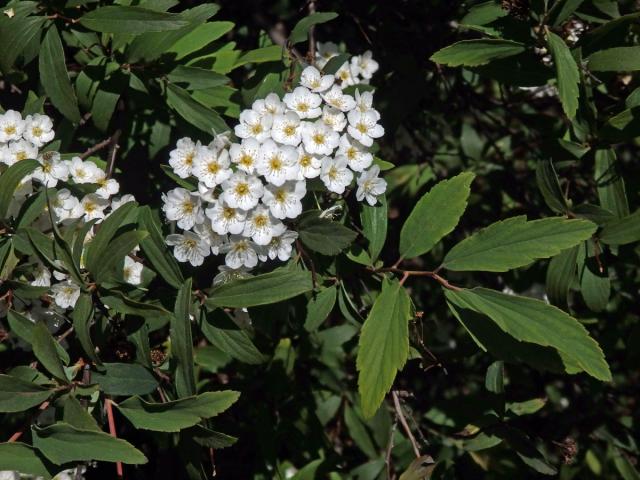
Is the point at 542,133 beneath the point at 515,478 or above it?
above

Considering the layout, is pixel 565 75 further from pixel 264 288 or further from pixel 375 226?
pixel 264 288

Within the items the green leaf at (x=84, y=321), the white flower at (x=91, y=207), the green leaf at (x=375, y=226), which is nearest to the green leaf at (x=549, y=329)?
the green leaf at (x=375, y=226)

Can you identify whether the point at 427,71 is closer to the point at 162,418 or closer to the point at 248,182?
the point at 248,182

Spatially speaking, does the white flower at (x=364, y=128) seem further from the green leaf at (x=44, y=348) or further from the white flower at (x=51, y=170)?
the green leaf at (x=44, y=348)

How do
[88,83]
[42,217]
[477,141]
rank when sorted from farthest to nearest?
[477,141] → [88,83] → [42,217]

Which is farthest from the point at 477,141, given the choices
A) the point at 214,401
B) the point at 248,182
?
the point at 214,401

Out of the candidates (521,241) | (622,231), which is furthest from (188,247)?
(622,231)

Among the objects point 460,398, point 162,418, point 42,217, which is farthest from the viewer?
point 460,398

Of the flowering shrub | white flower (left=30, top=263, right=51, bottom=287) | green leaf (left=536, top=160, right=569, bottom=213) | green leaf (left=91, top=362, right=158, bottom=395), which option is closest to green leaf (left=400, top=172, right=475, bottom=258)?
the flowering shrub
